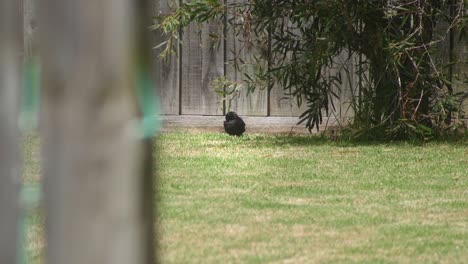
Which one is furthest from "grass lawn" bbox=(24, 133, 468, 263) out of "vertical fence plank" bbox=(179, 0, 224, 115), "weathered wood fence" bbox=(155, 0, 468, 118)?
"vertical fence plank" bbox=(179, 0, 224, 115)

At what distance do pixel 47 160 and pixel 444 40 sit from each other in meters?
7.84

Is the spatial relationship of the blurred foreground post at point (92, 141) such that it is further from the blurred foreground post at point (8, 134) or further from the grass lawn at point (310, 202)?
the grass lawn at point (310, 202)

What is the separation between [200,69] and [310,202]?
4.30m

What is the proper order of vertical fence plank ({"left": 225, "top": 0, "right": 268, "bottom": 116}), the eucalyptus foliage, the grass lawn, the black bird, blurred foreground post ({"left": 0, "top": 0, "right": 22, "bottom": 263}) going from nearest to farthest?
blurred foreground post ({"left": 0, "top": 0, "right": 22, "bottom": 263})
the grass lawn
the eucalyptus foliage
the black bird
vertical fence plank ({"left": 225, "top": 0, "right": 268, "bottom": 116})

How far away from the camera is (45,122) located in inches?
73.5

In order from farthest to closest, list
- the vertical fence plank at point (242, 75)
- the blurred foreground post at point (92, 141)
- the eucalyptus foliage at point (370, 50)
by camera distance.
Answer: the vertical fence plank at point (242, 75) < the eucalyptus foliage at point (370, 50) < the blurred foreground post at point (92, 141)

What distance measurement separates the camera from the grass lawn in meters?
4.58

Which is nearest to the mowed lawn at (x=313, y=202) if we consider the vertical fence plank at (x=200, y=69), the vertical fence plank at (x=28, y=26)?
the vertical fence plank at (x=200, y=69)

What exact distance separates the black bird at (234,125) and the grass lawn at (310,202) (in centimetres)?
61

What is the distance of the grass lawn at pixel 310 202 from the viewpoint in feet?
15.0

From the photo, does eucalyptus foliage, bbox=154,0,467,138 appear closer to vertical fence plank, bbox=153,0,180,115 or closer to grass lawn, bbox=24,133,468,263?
grass lawn, bbox=24,133,468,263

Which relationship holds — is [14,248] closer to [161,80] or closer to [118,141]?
[118,141]

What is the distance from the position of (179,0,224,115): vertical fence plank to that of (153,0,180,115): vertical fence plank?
0.07 m

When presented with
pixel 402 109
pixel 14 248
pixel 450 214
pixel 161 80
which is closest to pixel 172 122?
pixel 161 80
